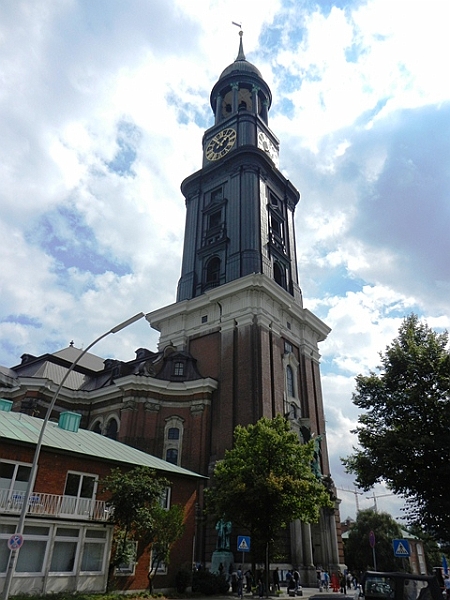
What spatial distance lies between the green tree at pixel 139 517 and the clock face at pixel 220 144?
1745 inches

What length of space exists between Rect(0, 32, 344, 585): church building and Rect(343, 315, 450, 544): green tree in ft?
40.5

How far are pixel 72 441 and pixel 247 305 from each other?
23.4 metres

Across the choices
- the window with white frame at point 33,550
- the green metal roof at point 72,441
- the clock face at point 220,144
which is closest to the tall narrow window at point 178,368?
the green metal roof at point 72,441

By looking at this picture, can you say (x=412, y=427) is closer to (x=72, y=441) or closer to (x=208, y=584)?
(x=208, y=584)

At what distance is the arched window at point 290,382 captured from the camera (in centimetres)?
4307

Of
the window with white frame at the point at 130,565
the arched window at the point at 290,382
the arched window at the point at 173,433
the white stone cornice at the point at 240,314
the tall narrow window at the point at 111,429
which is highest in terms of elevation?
the white stone cornice at the point at 240,314

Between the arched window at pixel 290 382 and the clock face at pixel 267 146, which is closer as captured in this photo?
the arched window at pixel 290 382

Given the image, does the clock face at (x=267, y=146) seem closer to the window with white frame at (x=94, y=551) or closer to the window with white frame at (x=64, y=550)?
the window with white frame at (x=94, y=551)

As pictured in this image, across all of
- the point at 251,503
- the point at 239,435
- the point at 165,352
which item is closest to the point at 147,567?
the point at 251,503

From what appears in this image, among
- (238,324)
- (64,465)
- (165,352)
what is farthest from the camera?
(165,352)

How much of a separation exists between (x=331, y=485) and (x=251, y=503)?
1753 centimetres

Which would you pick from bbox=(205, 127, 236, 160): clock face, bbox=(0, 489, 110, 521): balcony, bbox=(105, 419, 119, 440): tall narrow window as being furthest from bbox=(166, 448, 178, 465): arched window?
bbox=(205, 127, 236, 160): clock face

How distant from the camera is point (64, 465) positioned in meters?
21.1

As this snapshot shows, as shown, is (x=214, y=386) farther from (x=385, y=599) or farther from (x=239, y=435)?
(x=385, y=599)
